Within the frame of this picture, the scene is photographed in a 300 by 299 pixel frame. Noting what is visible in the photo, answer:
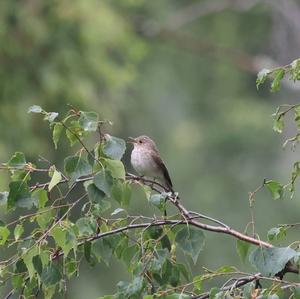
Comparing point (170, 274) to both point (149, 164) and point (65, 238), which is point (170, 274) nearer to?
point (65, 238)

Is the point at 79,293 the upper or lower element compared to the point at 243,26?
lower

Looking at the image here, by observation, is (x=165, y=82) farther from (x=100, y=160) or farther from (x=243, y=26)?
(x=100, y=160)

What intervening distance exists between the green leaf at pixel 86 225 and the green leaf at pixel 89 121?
13.2 inches

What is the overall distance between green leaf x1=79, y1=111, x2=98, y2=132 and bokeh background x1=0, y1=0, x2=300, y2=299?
7761 mm

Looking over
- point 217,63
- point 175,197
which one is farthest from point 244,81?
point 175,197

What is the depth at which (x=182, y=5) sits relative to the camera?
2706 centimetres

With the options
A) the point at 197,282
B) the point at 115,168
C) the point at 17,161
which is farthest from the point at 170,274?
the point at 17,161

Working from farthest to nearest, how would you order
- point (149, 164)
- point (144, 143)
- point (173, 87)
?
point (173, 87), point (144, 143), point (149, 164)

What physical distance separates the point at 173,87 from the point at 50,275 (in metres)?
23.5

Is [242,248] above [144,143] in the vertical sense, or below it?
above

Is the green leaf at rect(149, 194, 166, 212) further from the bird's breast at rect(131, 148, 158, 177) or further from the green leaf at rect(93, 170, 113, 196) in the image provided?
the bird's breast at rect(131, 148, 158, 177)

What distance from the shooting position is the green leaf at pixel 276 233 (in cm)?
442

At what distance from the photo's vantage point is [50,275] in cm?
444

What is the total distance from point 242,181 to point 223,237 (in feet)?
8.76
